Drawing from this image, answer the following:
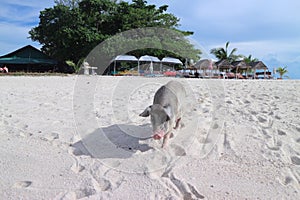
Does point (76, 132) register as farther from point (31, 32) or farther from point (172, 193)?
point (31, 32)

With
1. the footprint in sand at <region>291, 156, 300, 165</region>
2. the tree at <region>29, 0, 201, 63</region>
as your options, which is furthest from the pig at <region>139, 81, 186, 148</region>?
the tree at <region>29, 0, 201, 63</region>

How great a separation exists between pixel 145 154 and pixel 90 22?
3114 centimetres

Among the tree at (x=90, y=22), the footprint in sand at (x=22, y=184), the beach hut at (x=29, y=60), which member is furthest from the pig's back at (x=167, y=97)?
the beach hut at (x=29, y=60)

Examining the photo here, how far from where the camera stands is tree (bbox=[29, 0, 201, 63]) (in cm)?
3092

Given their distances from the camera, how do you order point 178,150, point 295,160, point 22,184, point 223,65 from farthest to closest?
point 223,65
point 178,150
point 295,160
point 22,184

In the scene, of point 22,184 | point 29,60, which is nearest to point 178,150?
point 22,184

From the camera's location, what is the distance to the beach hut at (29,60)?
3512 cm

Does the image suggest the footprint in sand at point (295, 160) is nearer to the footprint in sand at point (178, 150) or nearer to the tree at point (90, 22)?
the footprint in sand at point (178, 150)

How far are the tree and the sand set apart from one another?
81.7 ft

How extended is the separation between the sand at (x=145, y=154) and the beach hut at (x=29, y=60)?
105 feet

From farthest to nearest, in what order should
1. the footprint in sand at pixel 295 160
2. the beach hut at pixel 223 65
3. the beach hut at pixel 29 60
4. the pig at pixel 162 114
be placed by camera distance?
1. the beach hut at pixel 29 60
2. the beach hut at pixel 223 65
3. the pig at pixel 162 114
4. the footprint in sand at pixel 295 160

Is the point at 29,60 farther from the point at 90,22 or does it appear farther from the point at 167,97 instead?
the point at 167,97

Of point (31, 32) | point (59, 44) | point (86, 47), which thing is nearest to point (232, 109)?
point (86, 47)

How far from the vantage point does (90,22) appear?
104 ft
